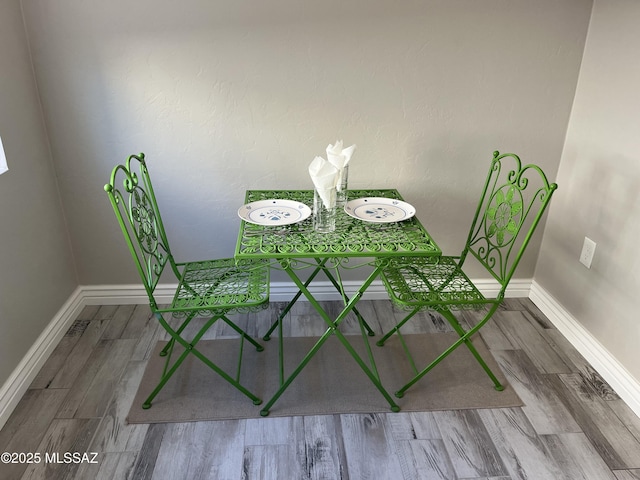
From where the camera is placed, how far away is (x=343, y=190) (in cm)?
195

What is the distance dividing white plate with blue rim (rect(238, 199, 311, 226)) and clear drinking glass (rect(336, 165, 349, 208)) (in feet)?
0.43

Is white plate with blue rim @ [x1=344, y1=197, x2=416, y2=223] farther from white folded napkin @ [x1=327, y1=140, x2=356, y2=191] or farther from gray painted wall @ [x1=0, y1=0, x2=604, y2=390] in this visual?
gray painted wall @ [x1=0, y1=0, x2=604, y2=390]

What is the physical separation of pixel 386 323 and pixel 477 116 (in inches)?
44.7

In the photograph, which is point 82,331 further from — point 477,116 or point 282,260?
point 477,116

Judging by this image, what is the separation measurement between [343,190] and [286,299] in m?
0.95

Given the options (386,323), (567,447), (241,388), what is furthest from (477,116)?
(241,388)

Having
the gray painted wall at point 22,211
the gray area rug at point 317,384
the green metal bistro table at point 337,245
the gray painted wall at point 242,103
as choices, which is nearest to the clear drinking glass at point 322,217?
the green metal bistro table at point 337,245

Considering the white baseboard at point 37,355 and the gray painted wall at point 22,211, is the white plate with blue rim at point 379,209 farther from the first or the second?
the white baseboard at point 37,355

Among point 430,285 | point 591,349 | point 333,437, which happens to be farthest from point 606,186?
point 333,437

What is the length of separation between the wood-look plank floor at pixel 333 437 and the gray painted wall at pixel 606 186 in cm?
31

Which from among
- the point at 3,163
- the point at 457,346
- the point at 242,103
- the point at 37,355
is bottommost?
the point at 37,355

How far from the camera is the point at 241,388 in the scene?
1929 mm

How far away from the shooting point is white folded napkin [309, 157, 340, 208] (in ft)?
5.79

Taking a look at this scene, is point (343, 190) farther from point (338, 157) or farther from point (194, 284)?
point (194, 284)
